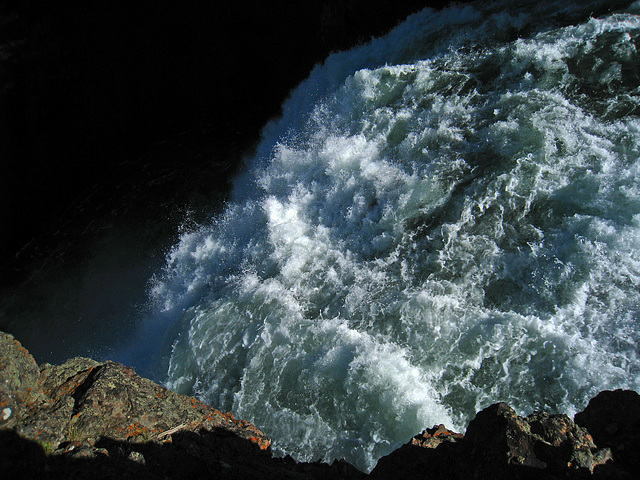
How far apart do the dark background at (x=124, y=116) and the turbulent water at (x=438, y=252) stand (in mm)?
2529

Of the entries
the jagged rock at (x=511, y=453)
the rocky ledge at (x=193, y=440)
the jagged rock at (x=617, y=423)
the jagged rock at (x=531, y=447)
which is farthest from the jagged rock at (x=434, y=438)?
the jagged rock at (x=617, y=423)

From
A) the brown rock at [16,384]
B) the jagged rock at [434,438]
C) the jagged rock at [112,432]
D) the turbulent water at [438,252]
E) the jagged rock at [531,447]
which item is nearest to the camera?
the jagged rock at [531,447]

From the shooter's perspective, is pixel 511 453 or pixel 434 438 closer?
pixel 511 453

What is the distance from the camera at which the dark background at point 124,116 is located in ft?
33.6

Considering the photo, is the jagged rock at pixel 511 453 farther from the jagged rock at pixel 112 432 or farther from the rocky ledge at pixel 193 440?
the jagged rock at pixel 112 432

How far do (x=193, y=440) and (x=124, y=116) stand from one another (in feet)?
42.9

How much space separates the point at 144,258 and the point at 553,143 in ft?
27.6

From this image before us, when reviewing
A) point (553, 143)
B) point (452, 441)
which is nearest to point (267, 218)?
point (553, 143)

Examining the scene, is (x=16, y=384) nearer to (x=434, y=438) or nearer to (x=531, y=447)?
(x=434, y=438)

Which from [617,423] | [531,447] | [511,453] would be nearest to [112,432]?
[511,453]

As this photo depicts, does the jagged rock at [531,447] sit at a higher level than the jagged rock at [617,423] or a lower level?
higher

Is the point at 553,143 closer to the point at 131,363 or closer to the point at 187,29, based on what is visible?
the point at 131,363

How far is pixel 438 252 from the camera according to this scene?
5.40m

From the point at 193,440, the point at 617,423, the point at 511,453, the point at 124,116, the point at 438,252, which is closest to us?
the point at 511,453
